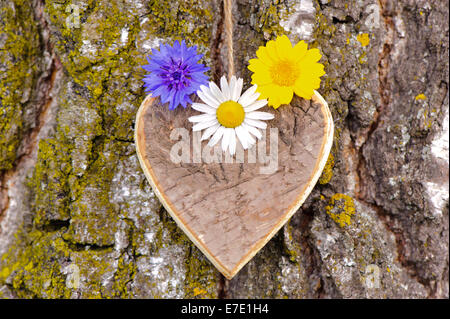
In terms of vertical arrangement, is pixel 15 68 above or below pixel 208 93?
above

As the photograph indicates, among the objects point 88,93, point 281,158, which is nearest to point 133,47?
point 88,93

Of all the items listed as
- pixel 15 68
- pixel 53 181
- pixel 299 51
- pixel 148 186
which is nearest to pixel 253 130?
pixel 299 51

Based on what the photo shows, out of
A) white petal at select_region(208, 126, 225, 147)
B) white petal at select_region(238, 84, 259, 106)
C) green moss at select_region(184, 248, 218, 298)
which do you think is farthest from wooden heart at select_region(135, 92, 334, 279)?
green moss at select_region(184, 248, 218, 298)

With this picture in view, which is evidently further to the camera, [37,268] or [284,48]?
[37,268]

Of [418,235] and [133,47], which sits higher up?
[133,47]

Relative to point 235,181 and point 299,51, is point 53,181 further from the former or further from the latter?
point 299,51

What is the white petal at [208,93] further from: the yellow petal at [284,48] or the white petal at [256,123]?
the yellow petal at [284,48]

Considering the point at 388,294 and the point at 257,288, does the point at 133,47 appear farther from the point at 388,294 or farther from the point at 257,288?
the point at 388,294
